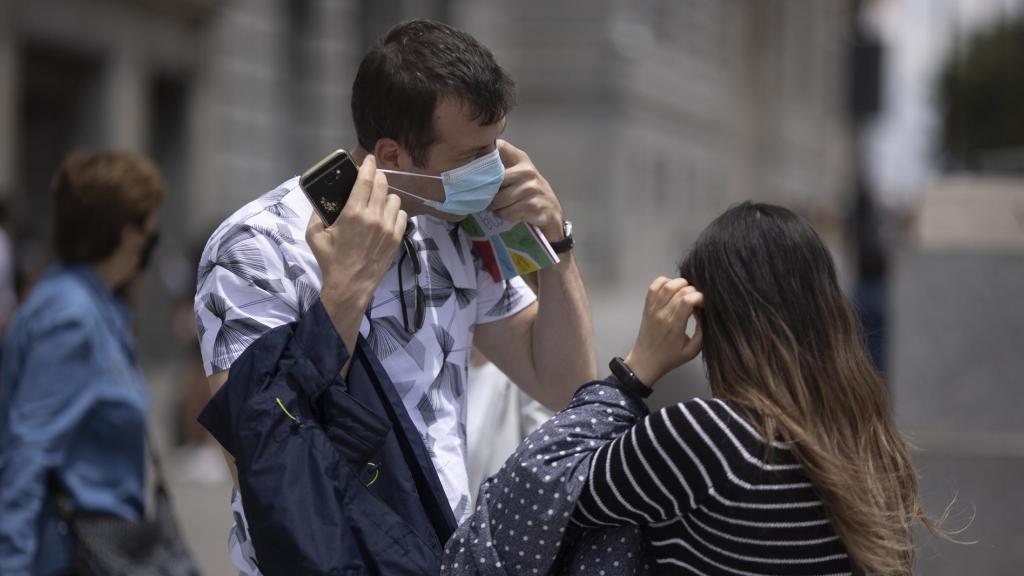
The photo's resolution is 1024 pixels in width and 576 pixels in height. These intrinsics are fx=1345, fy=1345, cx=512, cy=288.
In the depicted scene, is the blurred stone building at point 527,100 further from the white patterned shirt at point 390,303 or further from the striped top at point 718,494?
the striped top at point 718,494

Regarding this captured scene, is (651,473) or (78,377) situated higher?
(651,473)

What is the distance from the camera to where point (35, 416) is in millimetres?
3697

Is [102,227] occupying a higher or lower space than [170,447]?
higher

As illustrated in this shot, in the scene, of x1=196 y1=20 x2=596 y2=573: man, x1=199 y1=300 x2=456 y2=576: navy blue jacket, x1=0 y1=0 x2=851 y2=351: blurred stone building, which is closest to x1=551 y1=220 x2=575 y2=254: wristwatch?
x1=196 y1=20 x2=596 y2=573: man

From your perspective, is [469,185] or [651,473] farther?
[469,185]

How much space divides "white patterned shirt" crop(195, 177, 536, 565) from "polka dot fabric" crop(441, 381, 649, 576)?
→ 0.29m

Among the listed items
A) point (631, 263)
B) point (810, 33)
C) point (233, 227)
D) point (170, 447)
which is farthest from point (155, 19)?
point (810, 33)

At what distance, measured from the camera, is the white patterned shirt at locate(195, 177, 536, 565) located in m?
2.55

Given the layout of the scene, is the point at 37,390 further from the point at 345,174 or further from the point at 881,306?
the point at 881,306

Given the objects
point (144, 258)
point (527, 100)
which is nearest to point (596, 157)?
point (527, 100)

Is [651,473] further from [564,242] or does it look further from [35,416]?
[35,416]

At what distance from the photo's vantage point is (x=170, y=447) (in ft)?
35.3

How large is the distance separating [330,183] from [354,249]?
0.46 ft

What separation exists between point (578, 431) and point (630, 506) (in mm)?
178
